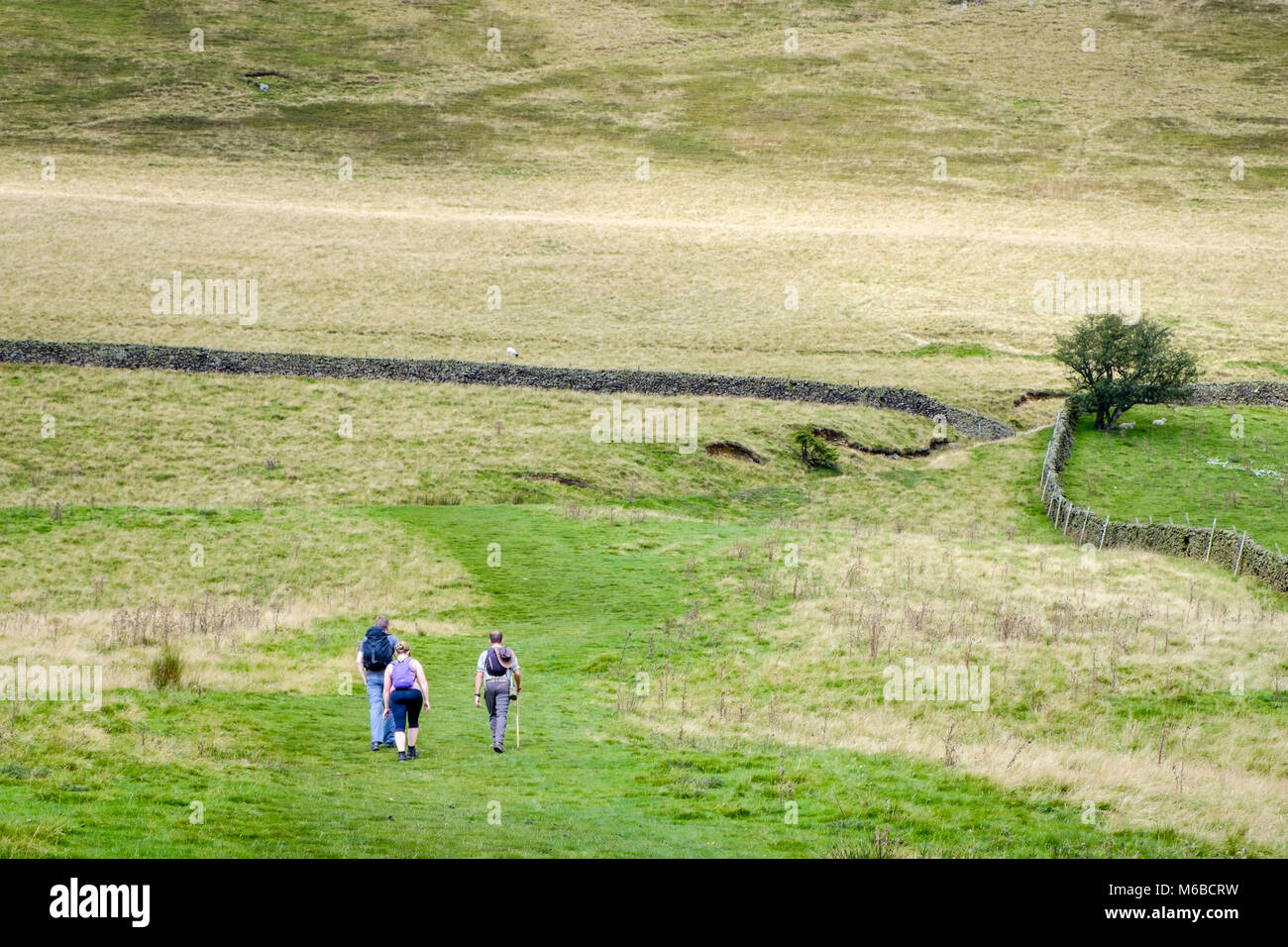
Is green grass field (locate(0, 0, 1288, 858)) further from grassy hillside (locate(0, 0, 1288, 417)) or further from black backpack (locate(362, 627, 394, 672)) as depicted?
black backpack (locate(362, 627, 394, 672))

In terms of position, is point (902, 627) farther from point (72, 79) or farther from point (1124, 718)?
point (72, 79)

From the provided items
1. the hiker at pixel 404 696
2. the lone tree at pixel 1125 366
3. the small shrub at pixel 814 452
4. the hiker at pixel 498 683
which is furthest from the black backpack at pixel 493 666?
the lone tree at pixel 1125 366

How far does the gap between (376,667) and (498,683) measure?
172cm

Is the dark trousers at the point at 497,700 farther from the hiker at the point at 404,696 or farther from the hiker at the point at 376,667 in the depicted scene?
the hiker at the point at 376,667

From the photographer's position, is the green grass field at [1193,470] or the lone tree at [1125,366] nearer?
the green grass field at [1193,470]

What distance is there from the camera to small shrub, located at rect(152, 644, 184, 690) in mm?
19625

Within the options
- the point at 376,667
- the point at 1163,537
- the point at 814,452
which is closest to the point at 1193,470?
the point at 814,452

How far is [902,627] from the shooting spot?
25594 millimetres

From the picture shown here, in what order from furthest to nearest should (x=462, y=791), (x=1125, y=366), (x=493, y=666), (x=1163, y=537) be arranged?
(x=1125, y=366) < (x=1163, y=537) < (x=493, y=666) < (x=462, y=791)

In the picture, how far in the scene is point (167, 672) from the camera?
19.9 m

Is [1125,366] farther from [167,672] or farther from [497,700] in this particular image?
[167,672]

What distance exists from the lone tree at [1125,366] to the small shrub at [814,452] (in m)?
14.3

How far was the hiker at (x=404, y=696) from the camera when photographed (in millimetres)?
16531
